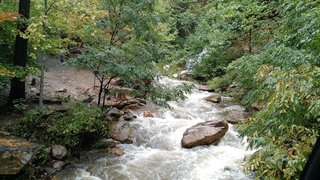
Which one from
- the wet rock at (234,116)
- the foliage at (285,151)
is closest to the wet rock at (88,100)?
the wet rock at (234,116)

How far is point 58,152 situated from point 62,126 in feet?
2.48

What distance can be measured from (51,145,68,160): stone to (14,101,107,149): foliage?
0.67 feet

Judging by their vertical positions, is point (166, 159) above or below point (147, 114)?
below

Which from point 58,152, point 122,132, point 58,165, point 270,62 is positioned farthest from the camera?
point 122,132

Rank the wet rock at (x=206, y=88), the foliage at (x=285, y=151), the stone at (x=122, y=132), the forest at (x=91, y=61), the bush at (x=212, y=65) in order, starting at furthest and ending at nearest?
1. the bush at (x=212, y=65)
2. the wet rock at (x=206, y=88)
3. the stone at (x=122, y=132)
4. the forest at (x=91, y=61)
5. the foliage at (x=285, y=151)

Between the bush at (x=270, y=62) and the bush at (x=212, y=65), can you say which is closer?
the bush at (x=270, y=62)

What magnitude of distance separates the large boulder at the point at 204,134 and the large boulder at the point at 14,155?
4.19m

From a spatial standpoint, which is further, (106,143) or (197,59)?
(197,59)

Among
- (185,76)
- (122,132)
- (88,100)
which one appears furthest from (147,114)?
(185,76)

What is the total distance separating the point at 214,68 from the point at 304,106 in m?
13.9

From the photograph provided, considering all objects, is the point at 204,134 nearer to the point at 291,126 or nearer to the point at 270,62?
the point at 270,62

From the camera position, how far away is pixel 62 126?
7.90 metres

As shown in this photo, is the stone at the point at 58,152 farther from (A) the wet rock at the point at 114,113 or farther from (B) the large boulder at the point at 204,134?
(B) the large boulder at the point at 204,134

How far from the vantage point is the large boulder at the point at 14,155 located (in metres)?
6.04
